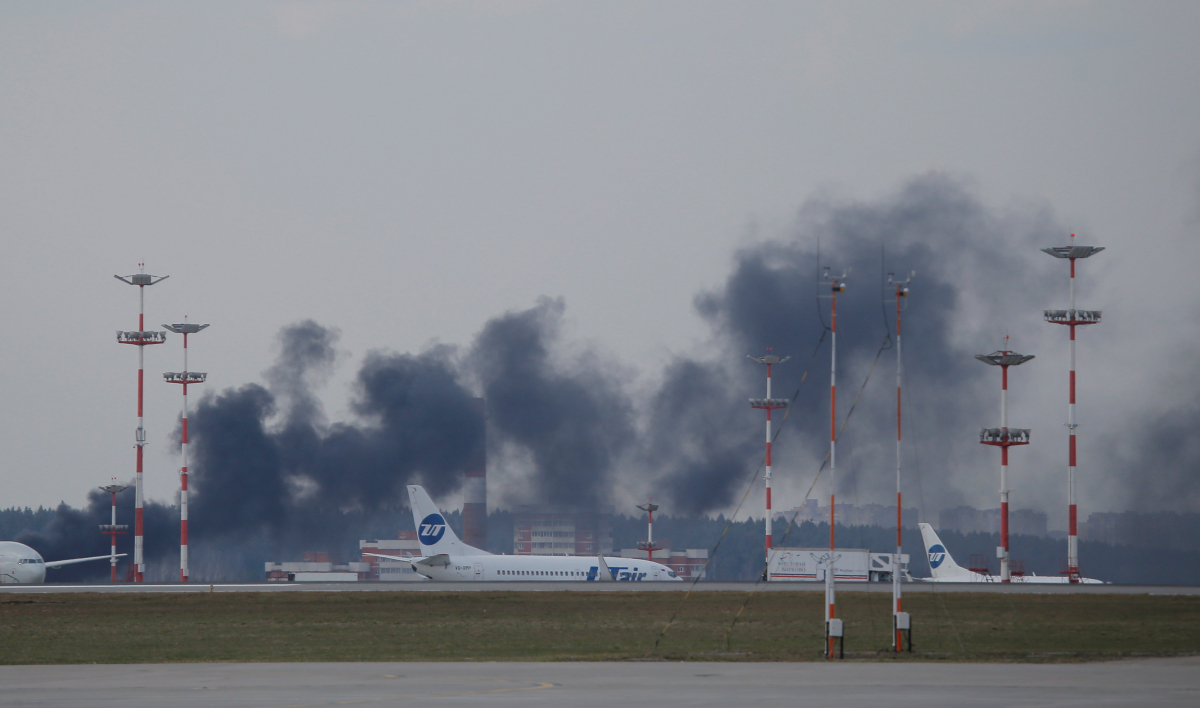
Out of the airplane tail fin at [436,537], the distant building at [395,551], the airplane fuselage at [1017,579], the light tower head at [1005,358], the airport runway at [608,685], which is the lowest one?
the distant building at [395,551]

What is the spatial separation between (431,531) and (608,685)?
2754 inches

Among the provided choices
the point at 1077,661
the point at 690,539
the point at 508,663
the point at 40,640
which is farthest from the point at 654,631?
the point at 690,539

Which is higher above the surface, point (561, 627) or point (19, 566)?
point (561, 627)

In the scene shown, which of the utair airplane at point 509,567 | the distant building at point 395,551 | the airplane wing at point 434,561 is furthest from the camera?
the distant building at point 395,551

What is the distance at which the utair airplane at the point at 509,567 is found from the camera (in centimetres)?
8856

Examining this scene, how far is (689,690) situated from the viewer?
22.2 m

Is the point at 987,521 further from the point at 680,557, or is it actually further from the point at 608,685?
the point at 608,685

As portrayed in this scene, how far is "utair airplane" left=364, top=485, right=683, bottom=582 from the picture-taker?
88.6m

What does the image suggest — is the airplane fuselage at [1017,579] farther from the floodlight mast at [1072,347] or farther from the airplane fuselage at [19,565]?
the airplane fuselage at [19,565]

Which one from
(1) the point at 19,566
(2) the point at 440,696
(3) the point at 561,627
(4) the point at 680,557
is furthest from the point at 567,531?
(2) the point at 440,696

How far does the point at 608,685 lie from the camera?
23.3 metres

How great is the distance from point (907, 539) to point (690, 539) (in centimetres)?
3314

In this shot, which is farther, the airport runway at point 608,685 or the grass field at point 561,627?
the grass field at point 561,627

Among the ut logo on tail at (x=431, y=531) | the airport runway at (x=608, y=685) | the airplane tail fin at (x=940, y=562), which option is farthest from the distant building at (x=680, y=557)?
the airport runway at (x=608, y=685)
